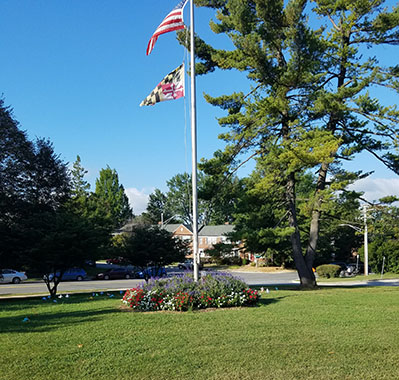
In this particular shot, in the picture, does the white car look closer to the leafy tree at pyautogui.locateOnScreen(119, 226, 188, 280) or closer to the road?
the road

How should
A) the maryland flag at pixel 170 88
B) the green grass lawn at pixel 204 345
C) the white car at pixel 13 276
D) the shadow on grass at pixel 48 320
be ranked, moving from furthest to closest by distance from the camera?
1. the white car at pixel 13 276
2. the maryland flag at pixel 170 88
3. the shadow on grass at pixel 48 320
4. the green grass lawn at pixel 204 345

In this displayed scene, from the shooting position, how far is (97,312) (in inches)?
411

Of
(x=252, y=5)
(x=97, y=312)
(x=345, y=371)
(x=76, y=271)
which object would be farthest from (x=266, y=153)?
(x=76, y=271)

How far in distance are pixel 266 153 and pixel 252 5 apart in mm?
6671

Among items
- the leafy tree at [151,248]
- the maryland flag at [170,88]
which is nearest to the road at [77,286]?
the leafy tree at [151,248]

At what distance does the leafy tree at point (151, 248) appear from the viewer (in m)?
22.6

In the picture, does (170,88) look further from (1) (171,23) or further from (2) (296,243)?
(2) (296,243)

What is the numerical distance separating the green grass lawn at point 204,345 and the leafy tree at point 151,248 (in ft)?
39.4

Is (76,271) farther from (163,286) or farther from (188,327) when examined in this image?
(188,327)

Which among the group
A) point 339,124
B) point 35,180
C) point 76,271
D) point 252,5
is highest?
point 252,5

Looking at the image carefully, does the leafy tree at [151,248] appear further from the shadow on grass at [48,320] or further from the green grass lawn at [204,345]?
the green grass lawn at [204,345]

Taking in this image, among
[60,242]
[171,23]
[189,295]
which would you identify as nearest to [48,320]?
[189,295]

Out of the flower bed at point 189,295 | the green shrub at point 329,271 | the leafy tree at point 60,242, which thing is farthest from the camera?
the green shrub at point 329,271

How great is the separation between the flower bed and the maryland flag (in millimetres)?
5067
